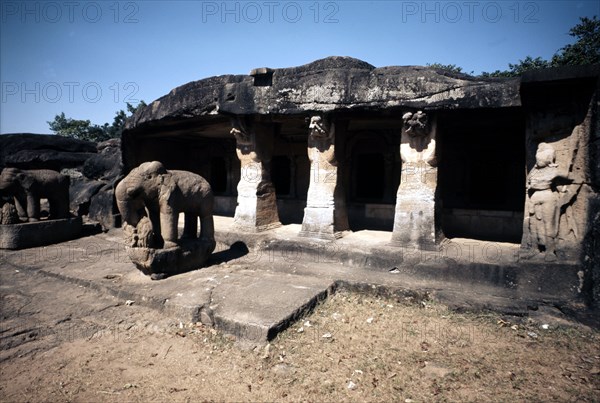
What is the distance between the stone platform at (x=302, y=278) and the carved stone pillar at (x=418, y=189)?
0.29 meters

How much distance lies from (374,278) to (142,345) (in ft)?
9.78

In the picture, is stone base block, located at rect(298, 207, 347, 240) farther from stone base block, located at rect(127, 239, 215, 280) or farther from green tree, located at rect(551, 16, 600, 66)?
green tree, located at rect(551, 16, 600, 66)

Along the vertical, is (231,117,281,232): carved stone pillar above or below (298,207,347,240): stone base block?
above

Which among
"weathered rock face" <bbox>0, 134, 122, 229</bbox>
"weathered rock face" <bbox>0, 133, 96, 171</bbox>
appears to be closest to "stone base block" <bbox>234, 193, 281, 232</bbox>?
"weathered rock face" <bbox>0, 134, 122, 229</bbox>

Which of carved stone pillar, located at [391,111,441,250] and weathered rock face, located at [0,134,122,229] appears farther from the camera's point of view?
weathered rock face, located at [0,134,122,229]

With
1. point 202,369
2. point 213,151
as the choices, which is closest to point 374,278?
point 202,369

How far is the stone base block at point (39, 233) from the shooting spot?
20.5 ft

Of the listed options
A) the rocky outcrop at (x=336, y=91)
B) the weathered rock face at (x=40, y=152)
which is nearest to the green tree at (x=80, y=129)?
the weathered rock face at (x=40, y=152)

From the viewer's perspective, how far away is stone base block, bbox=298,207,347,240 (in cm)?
562

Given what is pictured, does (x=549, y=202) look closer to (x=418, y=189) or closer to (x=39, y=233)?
(x=418, y=189)

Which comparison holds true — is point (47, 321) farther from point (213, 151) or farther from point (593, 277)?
point (213, 151)

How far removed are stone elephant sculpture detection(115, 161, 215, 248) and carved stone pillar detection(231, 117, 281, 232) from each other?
55.9 inches

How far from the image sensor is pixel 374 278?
4543 mm

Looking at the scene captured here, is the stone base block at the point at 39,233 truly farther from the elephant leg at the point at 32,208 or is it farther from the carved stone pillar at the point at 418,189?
the carved stone pillar at the point at 418,189
